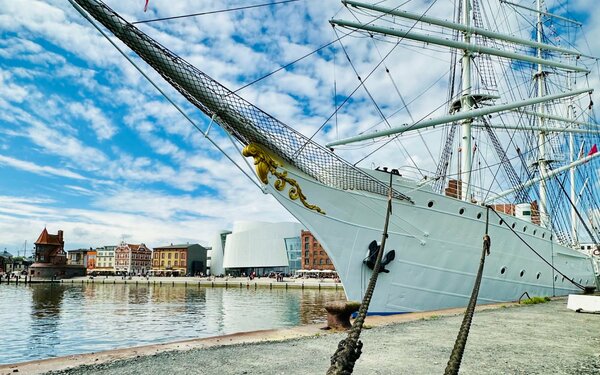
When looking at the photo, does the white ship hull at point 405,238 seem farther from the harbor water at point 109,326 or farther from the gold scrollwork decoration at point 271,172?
the harbor water at point 109,326

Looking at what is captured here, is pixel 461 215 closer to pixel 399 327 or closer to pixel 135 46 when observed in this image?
pixel 399 327

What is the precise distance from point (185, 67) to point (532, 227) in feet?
46.4

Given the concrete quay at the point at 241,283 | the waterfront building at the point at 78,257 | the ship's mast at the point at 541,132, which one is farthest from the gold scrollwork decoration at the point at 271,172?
the waterfront building at the point at 78,257

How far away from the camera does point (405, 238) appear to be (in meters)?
12.7

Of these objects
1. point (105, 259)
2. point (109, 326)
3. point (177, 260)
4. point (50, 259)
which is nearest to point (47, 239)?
point (50, 259)

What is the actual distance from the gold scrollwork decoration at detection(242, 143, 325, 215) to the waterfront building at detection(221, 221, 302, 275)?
259ft

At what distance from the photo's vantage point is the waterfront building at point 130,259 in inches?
4154

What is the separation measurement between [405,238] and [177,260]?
323ft

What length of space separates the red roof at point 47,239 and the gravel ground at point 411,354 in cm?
9114

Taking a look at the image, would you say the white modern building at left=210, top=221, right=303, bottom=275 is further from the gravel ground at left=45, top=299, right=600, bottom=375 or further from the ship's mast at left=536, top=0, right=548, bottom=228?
the gravel ground at left=45, top=299, right=600, bottom=375

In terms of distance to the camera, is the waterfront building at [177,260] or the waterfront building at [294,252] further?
the waterfront building at [177,260]

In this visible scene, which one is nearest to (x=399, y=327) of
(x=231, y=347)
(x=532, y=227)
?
(x=231, y=347)

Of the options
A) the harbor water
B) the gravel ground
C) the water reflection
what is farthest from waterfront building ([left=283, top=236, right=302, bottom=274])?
the gravel ground

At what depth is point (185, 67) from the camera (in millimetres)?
9547
